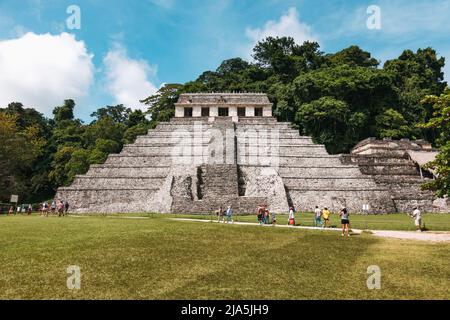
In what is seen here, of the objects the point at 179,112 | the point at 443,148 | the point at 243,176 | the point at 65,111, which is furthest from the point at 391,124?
the point at 65,111

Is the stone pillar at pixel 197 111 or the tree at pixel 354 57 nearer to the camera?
the stone pillar at pixel 197 111

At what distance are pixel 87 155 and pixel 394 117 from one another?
43559 mm

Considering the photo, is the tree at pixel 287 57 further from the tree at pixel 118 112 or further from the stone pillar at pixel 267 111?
the tree at pixel 118 112

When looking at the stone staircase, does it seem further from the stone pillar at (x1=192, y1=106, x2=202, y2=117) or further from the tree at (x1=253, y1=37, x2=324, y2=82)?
the tree at (x1=253, y1=37, x2=324, y2=82)

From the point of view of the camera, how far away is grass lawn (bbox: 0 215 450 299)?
6.94 meters

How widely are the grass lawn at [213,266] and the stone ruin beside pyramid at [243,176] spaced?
547 inches

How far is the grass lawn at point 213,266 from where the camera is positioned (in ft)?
22.8

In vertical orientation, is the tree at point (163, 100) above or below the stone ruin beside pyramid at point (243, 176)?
above

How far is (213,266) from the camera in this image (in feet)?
29.6

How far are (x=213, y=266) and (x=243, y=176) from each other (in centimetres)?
2341

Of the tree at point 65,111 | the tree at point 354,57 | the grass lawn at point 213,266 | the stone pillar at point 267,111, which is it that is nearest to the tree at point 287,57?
the tree at point 354,57

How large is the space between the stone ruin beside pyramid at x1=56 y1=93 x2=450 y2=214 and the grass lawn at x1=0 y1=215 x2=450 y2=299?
13903 millimetres

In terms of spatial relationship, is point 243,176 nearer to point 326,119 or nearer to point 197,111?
point 197,111

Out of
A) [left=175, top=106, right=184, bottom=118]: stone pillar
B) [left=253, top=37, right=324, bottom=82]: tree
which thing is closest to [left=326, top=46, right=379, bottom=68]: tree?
[left=253, top=37, right=324, bottom=82]: tree
